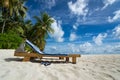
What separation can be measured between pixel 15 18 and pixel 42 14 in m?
4.49

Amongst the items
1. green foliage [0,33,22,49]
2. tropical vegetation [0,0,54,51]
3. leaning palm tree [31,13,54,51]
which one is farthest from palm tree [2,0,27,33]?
green foliage [0,33,22,49]

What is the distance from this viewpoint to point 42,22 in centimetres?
2819

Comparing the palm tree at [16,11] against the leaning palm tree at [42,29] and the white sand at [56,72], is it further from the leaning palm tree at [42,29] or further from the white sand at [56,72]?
the white sand at [56,72]

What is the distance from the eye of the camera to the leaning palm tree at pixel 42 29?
1057 inches

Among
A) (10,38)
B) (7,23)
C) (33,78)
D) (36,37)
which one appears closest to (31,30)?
(36,37)

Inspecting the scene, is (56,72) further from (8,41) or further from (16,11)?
(16,11)

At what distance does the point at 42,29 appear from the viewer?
2673 cm

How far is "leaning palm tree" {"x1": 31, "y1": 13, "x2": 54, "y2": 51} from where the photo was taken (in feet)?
88.1

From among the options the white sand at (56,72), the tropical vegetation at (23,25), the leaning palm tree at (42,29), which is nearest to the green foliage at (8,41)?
the tropical vegetation at (23,25)

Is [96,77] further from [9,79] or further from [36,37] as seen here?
[36,37]

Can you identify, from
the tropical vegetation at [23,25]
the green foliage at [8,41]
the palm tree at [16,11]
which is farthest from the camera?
the tropical vegetation at [23,25]

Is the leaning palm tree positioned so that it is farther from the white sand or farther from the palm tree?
the white sand

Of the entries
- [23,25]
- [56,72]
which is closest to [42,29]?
[23,25]

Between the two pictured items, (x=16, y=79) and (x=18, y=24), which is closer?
(x=16, y=79)
